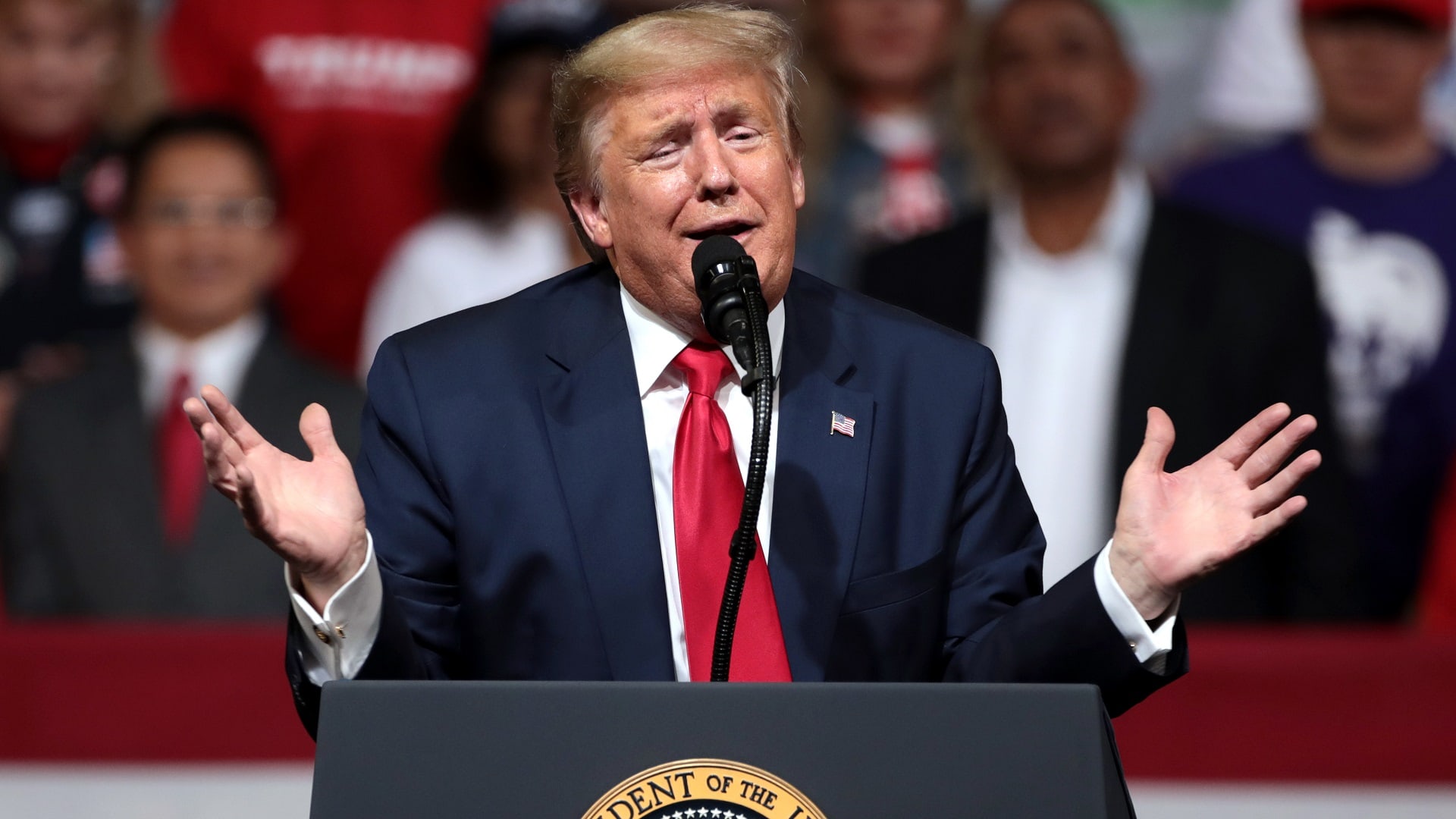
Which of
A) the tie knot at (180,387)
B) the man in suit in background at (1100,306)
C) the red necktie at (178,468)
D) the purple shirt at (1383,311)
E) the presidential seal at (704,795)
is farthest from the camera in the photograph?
the purple shirt at (1383,311)

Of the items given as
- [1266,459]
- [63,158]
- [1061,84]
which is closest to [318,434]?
[1266,459]

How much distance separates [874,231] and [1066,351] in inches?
20.8

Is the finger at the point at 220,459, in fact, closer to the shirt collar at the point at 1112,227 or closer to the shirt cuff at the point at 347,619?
the shirt cuff at the point at 347,619

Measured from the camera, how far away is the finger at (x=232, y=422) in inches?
61.3

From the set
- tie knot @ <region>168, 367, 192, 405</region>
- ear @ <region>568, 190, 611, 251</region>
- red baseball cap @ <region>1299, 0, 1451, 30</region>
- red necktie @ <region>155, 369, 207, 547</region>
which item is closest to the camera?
ear @ <region>568, 190, 611, 251</region>

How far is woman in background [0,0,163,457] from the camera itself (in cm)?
411

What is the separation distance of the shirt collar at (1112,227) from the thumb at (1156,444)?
86.1 inches

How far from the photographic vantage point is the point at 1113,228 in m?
3.85

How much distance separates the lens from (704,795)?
1346 millimetres

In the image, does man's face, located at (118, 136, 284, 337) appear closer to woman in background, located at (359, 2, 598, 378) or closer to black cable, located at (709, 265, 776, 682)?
woman in background, located at (359, 2, 598, 378)

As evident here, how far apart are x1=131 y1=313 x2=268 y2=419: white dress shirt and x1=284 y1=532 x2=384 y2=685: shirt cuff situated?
2256 mm

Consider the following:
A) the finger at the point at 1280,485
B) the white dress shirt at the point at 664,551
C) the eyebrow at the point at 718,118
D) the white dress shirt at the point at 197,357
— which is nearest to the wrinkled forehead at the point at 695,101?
the eyebrow at the point at 718,118

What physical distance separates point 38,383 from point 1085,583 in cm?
272

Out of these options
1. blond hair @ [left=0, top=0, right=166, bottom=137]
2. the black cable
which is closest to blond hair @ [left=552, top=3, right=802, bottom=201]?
the black cable
